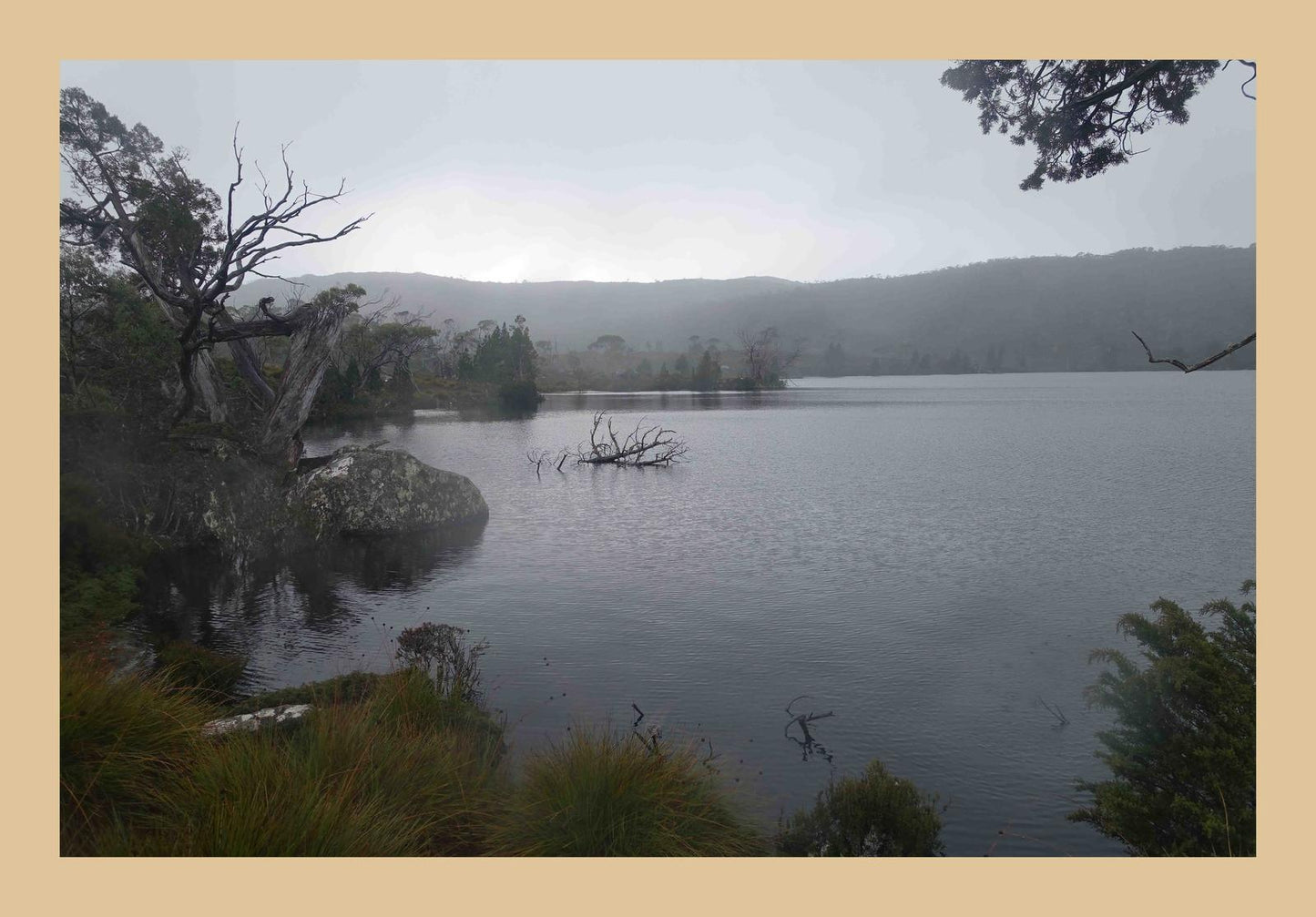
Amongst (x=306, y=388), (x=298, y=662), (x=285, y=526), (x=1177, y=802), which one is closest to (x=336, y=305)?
(x=306, y=388)

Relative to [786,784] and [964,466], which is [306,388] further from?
[964,466]

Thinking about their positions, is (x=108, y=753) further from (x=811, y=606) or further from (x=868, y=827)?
(x=811, y=606)

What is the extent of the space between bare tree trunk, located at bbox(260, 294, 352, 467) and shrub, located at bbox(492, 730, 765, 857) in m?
14.8

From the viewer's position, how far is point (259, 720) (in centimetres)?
590

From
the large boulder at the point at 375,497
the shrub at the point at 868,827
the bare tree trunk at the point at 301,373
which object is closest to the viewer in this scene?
the shrub at the point at 868,827

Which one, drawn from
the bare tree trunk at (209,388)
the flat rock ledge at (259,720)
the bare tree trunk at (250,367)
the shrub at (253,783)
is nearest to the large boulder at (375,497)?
the bare tree trunk at (250,367)

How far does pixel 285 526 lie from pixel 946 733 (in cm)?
1271

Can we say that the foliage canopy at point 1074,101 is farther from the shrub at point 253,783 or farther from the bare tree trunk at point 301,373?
the bare tree trunk at point 301,373

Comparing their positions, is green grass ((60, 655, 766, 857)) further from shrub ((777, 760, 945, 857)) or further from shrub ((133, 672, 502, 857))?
shrub ((777, 760, 945, 857))

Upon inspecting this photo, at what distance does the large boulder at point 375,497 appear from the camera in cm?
1564

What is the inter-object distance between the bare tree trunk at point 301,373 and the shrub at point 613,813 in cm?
1476

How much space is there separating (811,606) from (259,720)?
25.0ft

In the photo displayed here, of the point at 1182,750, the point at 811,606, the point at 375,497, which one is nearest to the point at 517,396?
the point at 375,497

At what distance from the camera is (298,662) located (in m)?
8.98
